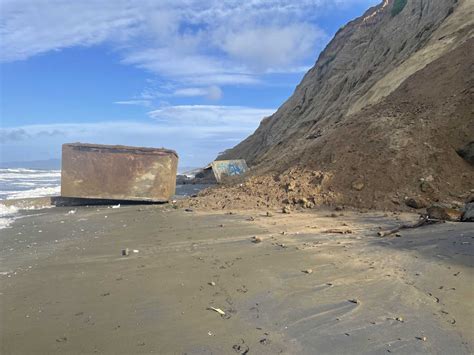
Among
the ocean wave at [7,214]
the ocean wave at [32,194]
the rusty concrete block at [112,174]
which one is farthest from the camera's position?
the ocean wave at [32,194]

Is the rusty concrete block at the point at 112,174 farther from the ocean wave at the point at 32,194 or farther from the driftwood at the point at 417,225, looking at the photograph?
the driftwood at the point at 417,225

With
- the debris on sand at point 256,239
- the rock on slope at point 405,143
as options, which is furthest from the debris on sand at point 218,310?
the rock on slope at point 405,143

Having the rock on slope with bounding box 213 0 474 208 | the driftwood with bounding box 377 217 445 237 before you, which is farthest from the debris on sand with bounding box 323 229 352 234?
Result: the rock on slope with bounding box 213 0 474 208

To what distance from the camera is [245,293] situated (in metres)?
3.68

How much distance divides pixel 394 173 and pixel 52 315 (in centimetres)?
694

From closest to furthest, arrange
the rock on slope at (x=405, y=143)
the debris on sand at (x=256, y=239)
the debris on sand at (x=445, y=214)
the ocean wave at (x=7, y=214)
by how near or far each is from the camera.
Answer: the debris on sand at (x=256, y=239), the debris on sand at (x=445, y=214), the rock on slope at (x=405, y=143), the ocean wave at (x=7, y=214)

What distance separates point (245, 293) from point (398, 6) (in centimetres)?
2079

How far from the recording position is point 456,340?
2.73 metres

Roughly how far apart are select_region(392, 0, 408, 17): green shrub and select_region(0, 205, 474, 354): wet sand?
57.4 ft

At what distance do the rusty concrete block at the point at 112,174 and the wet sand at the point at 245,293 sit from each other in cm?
503

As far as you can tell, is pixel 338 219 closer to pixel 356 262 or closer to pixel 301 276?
pixel 356 262

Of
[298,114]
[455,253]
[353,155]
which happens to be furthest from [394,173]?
[298,114]

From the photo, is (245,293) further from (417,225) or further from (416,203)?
(416,203)

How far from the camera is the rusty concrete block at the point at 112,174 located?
1138 centimetres
